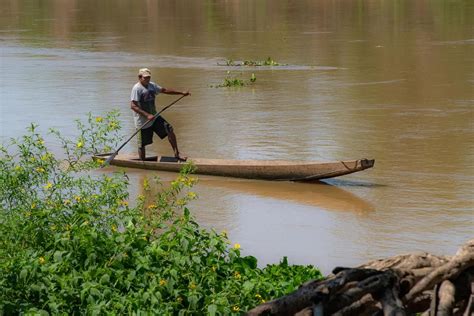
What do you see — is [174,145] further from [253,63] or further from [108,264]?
[253,63]

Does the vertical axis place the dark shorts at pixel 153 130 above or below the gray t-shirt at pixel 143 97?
below

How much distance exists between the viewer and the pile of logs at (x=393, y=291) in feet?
15.6

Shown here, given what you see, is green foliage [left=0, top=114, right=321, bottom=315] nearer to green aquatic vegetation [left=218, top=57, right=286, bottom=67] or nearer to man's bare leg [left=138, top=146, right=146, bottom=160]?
man's bare leg [left=138, top=146, right=146, bottom=160]

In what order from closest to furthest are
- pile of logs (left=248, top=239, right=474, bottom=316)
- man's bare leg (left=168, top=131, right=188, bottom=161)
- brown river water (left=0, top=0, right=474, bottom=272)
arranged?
pile of logs (left=248, top=239, right=474, bottom=316) → brown river water (left=0, top=0, right=474, bottom=272) → man's bare leg (left=168, top=131, right=188, bottom=161)

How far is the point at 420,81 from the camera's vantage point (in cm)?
1828

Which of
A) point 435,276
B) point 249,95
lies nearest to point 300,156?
point 249,95

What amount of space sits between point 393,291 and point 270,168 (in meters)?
6.03

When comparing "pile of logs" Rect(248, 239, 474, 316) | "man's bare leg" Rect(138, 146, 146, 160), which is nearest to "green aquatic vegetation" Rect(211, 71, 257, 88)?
"man's bare leg" Rect(138, 146, 146, 160)

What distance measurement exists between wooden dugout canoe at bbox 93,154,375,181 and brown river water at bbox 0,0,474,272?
0.10 meters

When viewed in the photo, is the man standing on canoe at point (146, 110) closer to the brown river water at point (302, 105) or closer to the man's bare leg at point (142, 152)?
the man's bare leg at point (142, 152)

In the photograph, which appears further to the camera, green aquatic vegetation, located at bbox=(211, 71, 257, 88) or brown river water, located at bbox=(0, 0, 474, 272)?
green aquatic vegetation, located at bbox=(211, 71, 257, 88)

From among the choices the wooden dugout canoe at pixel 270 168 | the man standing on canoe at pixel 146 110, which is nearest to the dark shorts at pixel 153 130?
the man standing on canoe at pixel 146 110

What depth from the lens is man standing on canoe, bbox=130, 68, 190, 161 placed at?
11.4 m

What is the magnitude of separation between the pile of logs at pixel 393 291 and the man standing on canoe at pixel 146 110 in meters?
6.57
